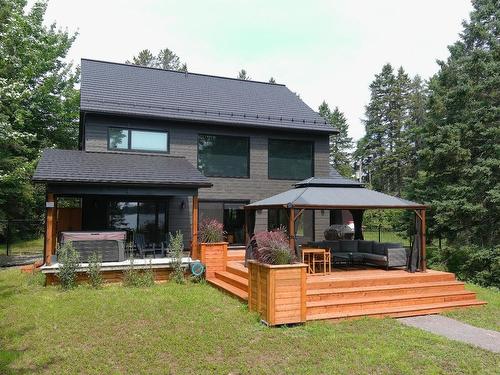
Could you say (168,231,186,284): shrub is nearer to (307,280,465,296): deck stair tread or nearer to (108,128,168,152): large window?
(307,280,465,296): deck stair tread

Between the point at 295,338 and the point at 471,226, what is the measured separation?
12640 mm

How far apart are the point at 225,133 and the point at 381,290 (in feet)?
28.5

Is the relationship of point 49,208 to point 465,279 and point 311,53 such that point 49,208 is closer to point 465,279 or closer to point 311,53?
point 311,53

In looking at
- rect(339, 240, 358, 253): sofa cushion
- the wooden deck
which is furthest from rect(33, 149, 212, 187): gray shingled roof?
rect(339, 240, 358, 253): sofa cushion

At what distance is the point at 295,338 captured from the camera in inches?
247

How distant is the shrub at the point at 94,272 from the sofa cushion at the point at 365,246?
738cm

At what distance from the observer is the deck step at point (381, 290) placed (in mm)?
7906

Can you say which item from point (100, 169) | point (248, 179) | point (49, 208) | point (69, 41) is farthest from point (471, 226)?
point (69, 41)

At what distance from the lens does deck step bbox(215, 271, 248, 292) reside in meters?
→ 9.30

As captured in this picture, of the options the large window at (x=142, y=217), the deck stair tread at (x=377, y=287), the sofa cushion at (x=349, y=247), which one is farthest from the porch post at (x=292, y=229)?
the large window at (x=142, y=217)

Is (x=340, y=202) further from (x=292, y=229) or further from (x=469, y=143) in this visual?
(x=469, y=143)

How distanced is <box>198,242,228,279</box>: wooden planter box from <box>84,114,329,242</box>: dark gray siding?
116 inches

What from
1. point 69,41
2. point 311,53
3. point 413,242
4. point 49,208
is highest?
point 69,41

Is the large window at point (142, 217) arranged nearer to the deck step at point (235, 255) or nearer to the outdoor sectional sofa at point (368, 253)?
the deck step at point (235, 255)
